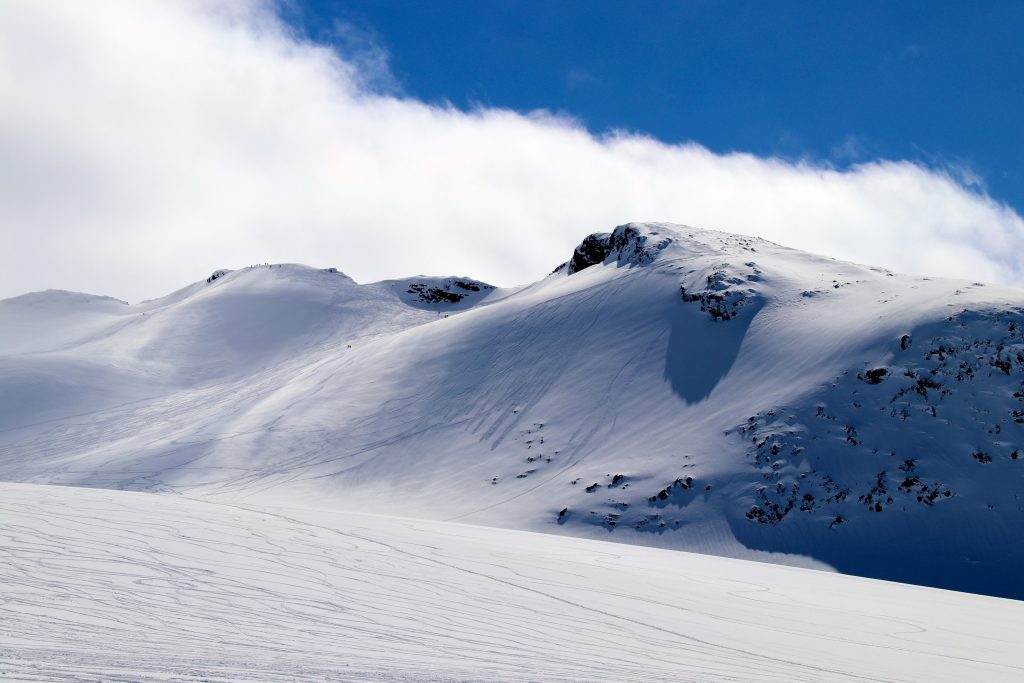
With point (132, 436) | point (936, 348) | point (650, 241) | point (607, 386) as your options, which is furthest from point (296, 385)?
point (936, 348)

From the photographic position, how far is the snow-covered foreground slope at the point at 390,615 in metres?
5.61

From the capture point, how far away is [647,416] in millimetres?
32469

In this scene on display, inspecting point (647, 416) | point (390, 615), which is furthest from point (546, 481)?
point (390, 615)

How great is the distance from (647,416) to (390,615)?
26020 millimetres

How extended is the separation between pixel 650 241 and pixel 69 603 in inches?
1737

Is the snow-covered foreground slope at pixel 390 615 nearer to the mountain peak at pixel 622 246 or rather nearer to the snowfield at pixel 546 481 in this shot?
the snowfield at pixel 546 481

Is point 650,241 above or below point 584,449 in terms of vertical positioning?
above

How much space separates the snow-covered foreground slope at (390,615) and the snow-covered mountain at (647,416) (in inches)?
462

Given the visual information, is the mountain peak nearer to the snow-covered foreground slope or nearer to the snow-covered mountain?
the snow-covered mountain

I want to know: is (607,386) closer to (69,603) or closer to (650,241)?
(650,241)

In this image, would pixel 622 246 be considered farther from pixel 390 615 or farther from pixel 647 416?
pixel 390 615

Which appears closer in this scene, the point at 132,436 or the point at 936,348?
the point at 936,348

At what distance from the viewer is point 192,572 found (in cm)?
829

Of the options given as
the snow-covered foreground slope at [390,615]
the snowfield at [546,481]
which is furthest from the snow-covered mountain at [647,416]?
the snow-covered foreground slope at [390,615]
